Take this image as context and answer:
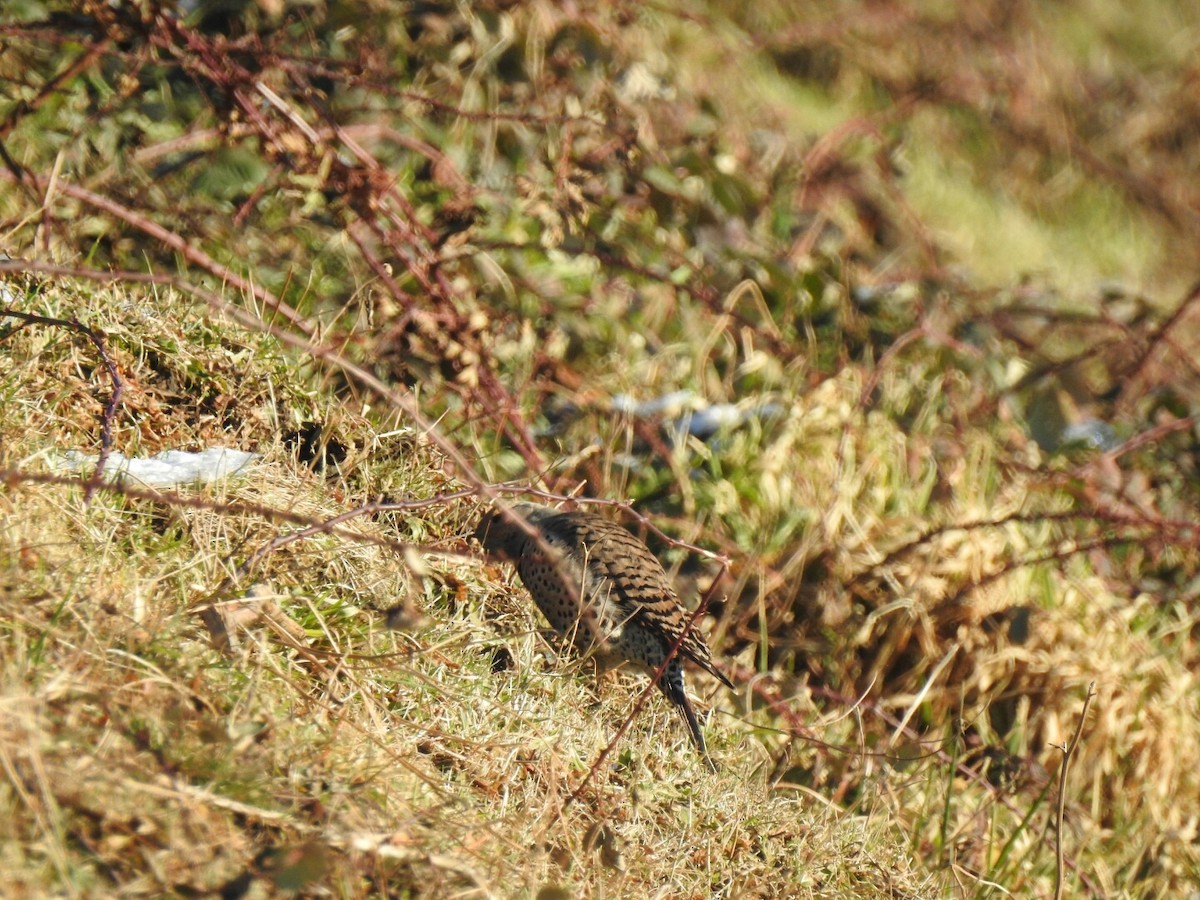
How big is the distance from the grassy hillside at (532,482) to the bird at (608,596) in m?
0.08

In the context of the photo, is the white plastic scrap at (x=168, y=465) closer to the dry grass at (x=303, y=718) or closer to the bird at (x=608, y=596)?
the dry grass at (x=303, y=718)

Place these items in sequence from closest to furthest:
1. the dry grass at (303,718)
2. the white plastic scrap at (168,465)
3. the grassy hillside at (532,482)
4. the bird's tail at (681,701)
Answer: the dry grass at (303,718)
the grassy hillside at (532,482)
the white plastic scrap at (168,465)
the bird's tail at (681,701)

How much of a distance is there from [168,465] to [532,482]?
0.97 meters

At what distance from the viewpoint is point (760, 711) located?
11.7 ft

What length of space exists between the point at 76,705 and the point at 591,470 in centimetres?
212

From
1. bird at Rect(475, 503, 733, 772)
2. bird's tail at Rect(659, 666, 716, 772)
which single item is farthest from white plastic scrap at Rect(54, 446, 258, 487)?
bird's tail at Rect(659, 666, 716, 772)

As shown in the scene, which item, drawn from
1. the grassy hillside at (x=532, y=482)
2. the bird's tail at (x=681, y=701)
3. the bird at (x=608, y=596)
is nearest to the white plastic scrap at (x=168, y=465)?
the grassy hillside at (x=532, y=482)

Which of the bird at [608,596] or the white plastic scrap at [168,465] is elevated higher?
the white plastic scrap at [168,465]

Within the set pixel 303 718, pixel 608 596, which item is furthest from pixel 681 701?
pixel 303 718

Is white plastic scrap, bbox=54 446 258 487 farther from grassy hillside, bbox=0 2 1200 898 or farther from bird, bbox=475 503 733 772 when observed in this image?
bird, bbox=475 503 733 772

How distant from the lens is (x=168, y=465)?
2.99 meters

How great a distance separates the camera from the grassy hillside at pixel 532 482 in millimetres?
2367

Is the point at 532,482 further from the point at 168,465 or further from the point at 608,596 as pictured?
the point at 168,465

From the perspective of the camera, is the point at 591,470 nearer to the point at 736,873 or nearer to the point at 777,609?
the point at 777,609
